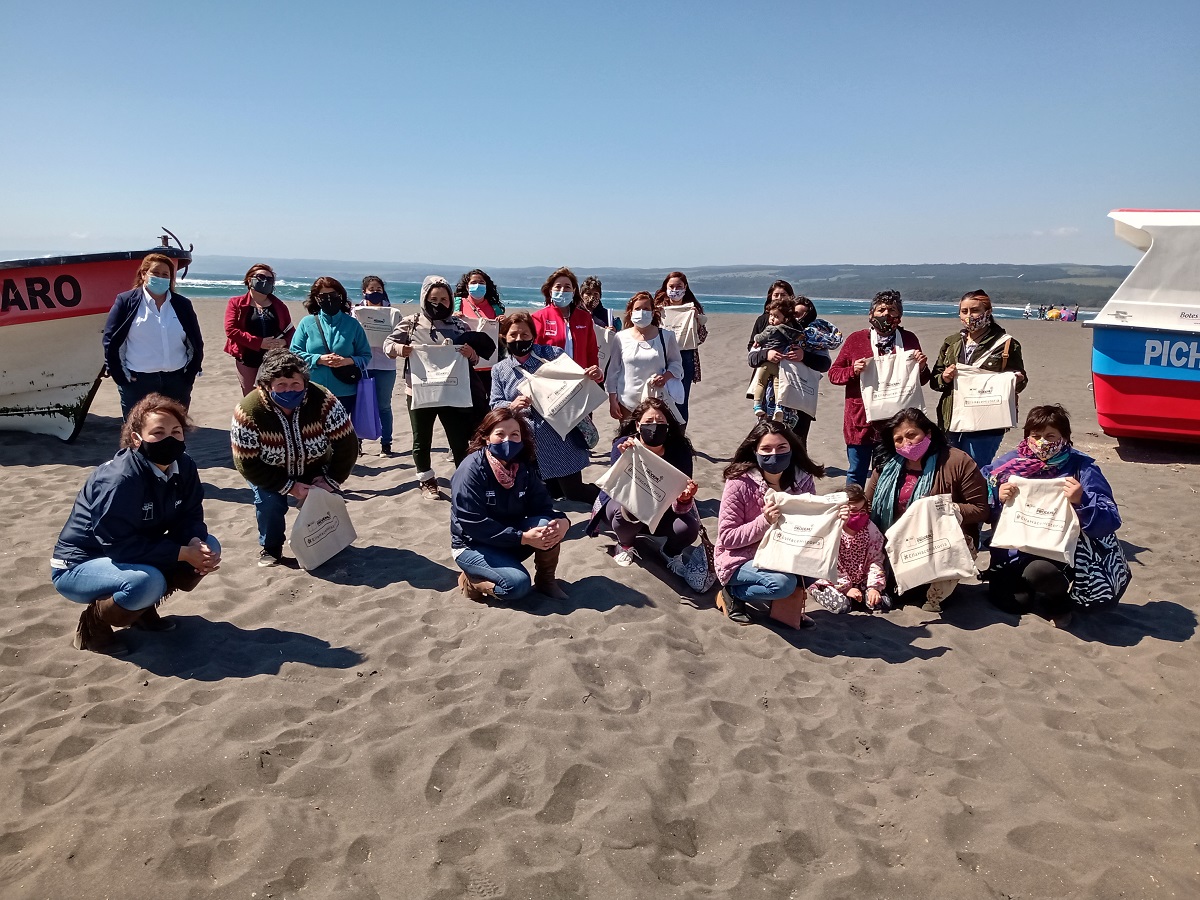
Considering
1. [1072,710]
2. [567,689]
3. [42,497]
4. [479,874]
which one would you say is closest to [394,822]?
[479,874]

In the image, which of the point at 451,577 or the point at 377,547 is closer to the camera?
the point at 451,577

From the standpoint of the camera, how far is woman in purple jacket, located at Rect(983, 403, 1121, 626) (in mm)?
4820

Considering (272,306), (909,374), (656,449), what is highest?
(272,306)

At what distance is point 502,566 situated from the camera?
4.92 m

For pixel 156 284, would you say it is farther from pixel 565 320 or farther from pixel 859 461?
pixel 859 461

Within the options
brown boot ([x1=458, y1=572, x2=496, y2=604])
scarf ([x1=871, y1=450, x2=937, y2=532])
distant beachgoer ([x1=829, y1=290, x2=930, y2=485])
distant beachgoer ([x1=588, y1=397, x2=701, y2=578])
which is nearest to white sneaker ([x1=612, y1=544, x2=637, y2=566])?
distant beachgoer ([x1=588, y1=397, x2=701, y2=578])

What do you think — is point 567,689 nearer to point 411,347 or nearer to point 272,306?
point 411,347

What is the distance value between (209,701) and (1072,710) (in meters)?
4.40

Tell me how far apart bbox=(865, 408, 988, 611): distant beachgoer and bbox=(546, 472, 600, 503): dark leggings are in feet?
8.22

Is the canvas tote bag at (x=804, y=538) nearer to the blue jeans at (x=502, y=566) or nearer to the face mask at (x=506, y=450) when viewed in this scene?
the blue jeans at (x=502, y=566)

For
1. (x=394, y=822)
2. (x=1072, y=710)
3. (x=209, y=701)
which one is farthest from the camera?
(x=1072, y=710)

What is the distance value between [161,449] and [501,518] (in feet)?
6.47

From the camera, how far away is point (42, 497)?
680cm

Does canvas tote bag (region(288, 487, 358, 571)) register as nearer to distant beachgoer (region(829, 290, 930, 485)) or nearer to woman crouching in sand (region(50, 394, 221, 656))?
woman crouching in sand (region(50, 394, 221, 656))
